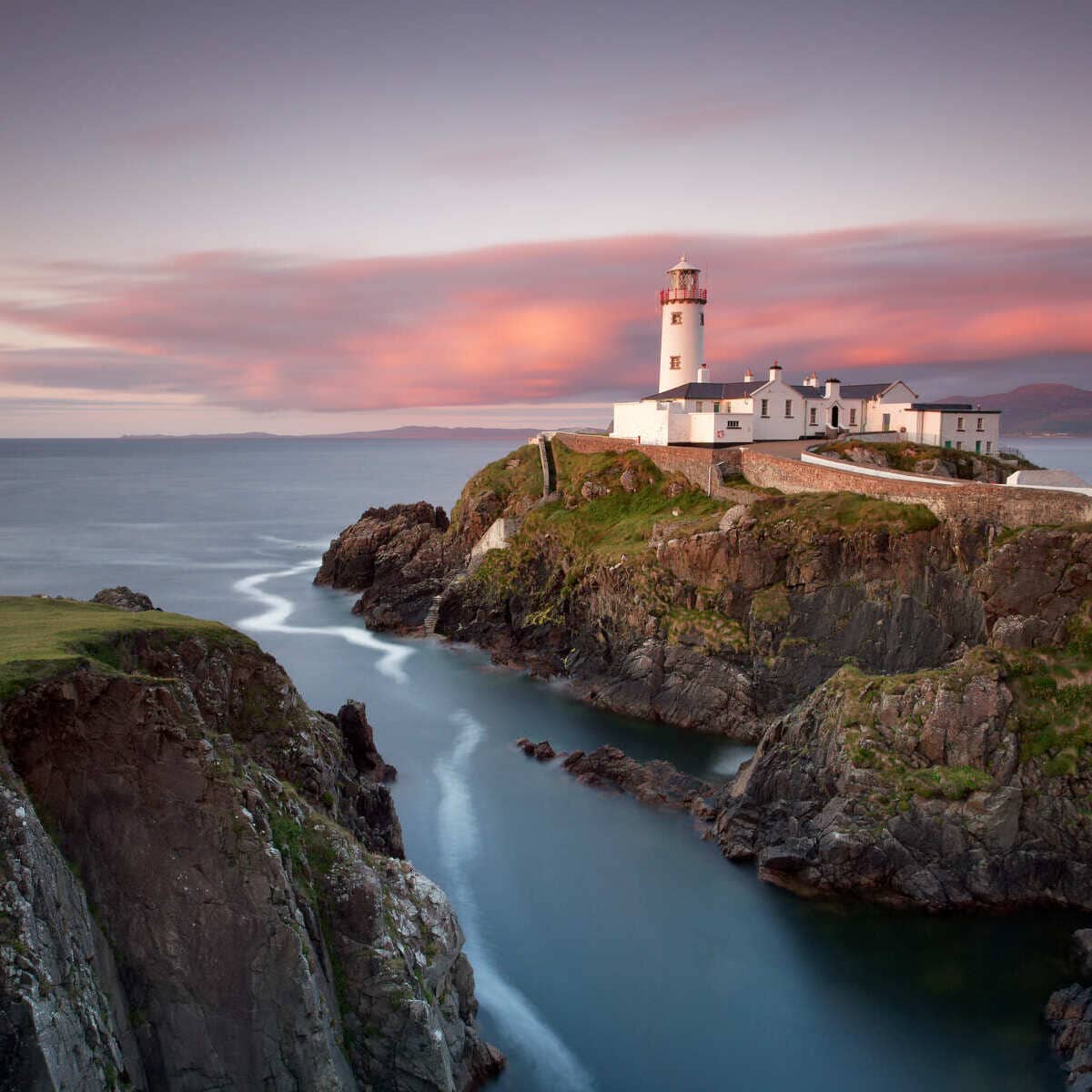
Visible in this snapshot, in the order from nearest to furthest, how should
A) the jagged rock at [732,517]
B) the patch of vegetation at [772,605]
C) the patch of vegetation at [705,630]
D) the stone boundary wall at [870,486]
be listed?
1. the stone boundary wall at [870,486]
2. the patch of vegetation at [772,605]
3. the patch of vegetation at [705,630]
4. the jagged rock at [732,517]

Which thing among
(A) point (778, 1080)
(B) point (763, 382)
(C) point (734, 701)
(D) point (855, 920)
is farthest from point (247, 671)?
(B) point (763, 382)

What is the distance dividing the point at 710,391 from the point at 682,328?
7.42m

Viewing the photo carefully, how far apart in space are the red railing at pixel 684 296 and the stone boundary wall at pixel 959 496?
19072mm

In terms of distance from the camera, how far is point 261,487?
146500 millimetres

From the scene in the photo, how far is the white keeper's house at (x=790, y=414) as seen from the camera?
51.9 meters

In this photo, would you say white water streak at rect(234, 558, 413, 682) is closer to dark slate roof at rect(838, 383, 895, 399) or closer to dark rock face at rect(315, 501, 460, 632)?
dark rock face at rect(315, 501, 460, 632)

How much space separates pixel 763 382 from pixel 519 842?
3461cm

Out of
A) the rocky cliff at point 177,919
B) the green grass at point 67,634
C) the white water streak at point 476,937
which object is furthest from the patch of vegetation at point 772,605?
the rocky cliff at point 177,919

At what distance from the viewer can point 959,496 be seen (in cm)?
3525

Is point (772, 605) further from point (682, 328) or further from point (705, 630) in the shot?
Answer: point (682, 328)

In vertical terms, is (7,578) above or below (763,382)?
below

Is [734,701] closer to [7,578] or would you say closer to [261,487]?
[7,578]

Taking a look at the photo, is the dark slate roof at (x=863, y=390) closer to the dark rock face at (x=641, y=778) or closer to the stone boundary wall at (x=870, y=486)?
the stone boundary wall at (x=870, y=486)

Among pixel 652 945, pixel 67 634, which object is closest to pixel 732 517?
pixel 652 945
